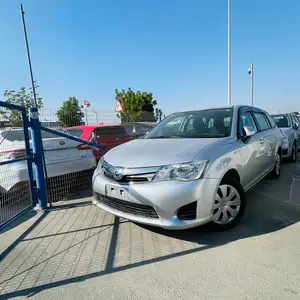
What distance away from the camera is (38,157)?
395 centimetres

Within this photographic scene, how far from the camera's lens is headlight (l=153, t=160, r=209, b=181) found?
2.67 m

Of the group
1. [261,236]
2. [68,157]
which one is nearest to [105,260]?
[261,236]

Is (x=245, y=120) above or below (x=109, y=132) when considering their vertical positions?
above

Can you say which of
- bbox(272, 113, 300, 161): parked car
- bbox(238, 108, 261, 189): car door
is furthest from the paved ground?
bbox(272, 113, 300, 161): parked car

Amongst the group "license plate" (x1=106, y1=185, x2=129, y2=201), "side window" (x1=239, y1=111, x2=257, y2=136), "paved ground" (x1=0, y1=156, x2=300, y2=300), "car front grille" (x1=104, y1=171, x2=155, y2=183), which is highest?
"side window" (x1=239, y1=111, x2=257, y2=136)

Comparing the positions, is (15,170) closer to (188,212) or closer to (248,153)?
(188,212)

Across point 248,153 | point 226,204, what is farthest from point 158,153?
point 248,153

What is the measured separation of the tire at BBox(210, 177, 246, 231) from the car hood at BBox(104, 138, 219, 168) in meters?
0.55

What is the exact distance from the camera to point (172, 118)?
4543 mm

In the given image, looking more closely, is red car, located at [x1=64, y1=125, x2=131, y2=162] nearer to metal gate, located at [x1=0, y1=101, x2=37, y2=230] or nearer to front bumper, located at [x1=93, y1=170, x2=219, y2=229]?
metal gate, located at [x1=0, y1=101, x2=37, y2=230]

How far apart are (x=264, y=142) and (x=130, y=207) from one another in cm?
293

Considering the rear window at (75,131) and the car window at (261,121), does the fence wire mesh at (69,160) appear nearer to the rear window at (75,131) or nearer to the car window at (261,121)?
the rear window at (75,131)

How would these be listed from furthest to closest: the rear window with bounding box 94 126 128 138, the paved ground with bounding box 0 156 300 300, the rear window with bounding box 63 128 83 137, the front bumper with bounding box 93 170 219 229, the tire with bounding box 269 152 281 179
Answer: the rear window with bounding box 63 128 83 137 → the rear window with bounding box 94 126 128 138 → the tire with bounding box 269 152 281 179 → the front bumper with bounding box 93 170 219 229 → the paved ground with bounding box 0 156 300 300

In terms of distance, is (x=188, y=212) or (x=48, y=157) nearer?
(x=188, y=212)
